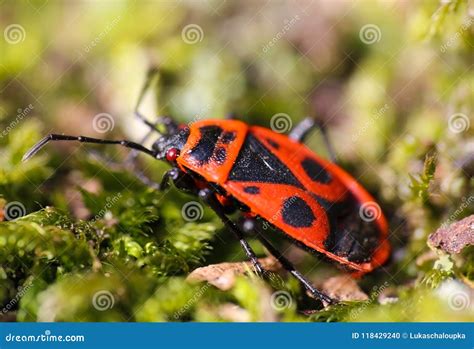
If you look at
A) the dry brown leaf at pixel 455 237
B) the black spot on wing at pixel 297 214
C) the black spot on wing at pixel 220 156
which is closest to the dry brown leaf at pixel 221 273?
the black spot on wing at pixel 297 214

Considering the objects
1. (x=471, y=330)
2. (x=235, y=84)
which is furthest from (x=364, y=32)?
(x=471, y=330)

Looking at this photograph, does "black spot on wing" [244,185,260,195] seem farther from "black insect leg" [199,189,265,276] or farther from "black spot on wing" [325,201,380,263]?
"black spot on wing" [325,201,380,263]

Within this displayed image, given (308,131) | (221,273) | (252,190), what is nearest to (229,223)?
(252,190)

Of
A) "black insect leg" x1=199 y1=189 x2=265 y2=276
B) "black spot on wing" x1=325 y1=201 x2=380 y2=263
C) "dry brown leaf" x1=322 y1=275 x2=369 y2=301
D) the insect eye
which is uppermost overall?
"black spot on wing" x1=325 y1=201 x2=380 y2=263

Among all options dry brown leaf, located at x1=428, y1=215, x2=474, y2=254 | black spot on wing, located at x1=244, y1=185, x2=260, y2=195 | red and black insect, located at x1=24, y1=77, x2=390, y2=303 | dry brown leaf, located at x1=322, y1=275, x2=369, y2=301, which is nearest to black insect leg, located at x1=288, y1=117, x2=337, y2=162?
red and black insect, located at x1=24, y1=77, x2=390, y2=303

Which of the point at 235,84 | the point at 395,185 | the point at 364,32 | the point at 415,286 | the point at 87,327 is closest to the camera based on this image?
the point at 87,327

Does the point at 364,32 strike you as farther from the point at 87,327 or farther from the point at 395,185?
the point at 87,327
